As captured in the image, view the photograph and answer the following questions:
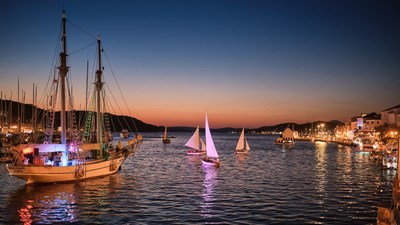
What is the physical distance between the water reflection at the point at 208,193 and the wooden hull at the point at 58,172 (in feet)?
41.1

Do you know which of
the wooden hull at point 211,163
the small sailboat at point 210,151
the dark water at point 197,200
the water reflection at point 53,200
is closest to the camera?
the dark water at point 197,200

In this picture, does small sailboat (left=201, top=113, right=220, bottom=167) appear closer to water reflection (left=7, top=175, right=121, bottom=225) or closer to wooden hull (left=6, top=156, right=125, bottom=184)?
wooden hull (left=6, top=156, right=125, bottom=184)

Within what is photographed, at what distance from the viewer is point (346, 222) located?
82.3 ft

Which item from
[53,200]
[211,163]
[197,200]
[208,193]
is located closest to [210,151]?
[211,163]

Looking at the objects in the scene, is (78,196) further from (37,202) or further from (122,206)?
(122,206)

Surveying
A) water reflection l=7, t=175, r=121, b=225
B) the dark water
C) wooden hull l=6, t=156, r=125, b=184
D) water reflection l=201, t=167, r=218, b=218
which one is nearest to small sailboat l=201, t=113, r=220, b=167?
water reflection l=201, t=167, r=218, b=218

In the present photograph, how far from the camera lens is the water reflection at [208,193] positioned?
93.5 feet

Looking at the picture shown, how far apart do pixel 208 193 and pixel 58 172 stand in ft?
51.4

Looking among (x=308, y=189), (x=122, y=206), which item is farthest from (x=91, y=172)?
(x=308, y=189)

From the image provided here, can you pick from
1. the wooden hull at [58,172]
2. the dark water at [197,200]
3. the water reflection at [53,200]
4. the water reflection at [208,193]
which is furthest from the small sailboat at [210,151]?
the water reflection at [53,200]

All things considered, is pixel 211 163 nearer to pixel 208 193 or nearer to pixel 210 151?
pixel 210 151

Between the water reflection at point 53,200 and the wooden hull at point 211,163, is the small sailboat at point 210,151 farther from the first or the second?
the water reflection at point 53,200

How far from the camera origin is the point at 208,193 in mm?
36406

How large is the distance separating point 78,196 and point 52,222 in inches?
350
